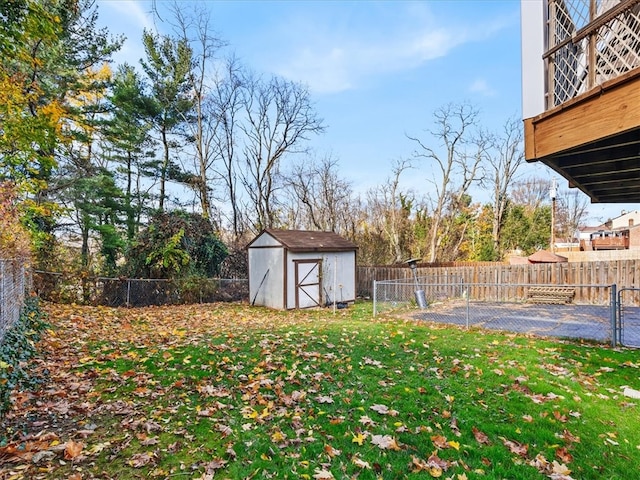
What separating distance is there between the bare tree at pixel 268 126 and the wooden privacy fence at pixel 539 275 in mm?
9196

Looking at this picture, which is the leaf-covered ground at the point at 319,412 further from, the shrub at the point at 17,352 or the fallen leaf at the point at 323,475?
the shrub at the point at 17,352

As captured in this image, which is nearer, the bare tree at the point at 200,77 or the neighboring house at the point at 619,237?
the bare tree at the point at 200,77

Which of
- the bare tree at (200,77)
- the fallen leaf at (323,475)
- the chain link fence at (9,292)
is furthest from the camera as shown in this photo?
the bare tree at (200,77)

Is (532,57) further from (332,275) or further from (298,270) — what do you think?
(332,275)

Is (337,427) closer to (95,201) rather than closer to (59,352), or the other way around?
(59,352)

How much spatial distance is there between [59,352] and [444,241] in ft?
80.6

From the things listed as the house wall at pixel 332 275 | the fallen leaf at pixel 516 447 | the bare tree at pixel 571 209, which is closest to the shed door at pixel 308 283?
the house wall at pixel 332 275

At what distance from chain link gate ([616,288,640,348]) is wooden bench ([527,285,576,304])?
1.60 metres

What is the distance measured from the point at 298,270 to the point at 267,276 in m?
1.30

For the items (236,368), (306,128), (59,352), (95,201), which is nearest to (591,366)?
(236,368)

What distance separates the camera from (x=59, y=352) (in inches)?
206

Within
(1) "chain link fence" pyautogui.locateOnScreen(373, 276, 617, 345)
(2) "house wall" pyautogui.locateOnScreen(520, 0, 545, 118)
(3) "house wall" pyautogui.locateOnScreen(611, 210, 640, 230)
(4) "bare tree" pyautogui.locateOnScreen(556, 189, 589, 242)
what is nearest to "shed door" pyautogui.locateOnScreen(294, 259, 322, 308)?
(1) "chain link fence" pyautogui.locateOnScreen(373, 276, 617, 345)

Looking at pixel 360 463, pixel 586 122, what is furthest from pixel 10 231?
pixel 586 122

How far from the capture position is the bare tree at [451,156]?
24609mm
